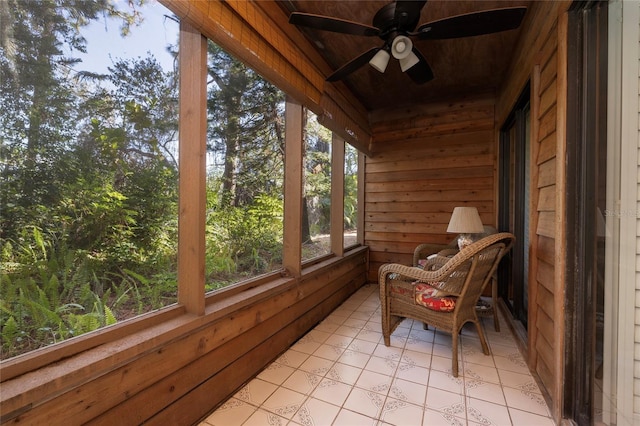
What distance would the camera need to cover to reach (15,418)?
2.64 feet

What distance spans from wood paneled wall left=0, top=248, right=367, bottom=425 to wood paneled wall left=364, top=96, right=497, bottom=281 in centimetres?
205

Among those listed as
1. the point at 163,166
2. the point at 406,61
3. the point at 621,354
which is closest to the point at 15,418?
the point at 163,166

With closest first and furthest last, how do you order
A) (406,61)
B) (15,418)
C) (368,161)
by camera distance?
1. (15,418)
2. (406,61)
3. (368,161)

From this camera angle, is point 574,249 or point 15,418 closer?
point 15,418

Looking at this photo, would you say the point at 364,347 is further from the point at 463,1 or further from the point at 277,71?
the point at 463,1

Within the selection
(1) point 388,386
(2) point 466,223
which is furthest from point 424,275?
(2) point 466,223

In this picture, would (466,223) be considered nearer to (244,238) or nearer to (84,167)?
(244,238)

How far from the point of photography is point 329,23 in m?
1.65

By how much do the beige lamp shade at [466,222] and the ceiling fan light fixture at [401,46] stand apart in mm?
1579

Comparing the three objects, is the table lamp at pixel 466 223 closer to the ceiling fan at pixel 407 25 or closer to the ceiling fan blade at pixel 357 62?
the ceiling fan at pixel 407 25

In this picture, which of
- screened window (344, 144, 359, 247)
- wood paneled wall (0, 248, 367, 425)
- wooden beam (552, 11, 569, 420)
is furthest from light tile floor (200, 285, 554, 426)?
screened window (344, 144, 359, 247)

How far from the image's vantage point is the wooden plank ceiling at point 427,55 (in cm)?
194

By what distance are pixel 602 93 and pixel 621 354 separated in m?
1.05

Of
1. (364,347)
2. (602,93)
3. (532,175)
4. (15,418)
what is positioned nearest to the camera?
(15,418)
